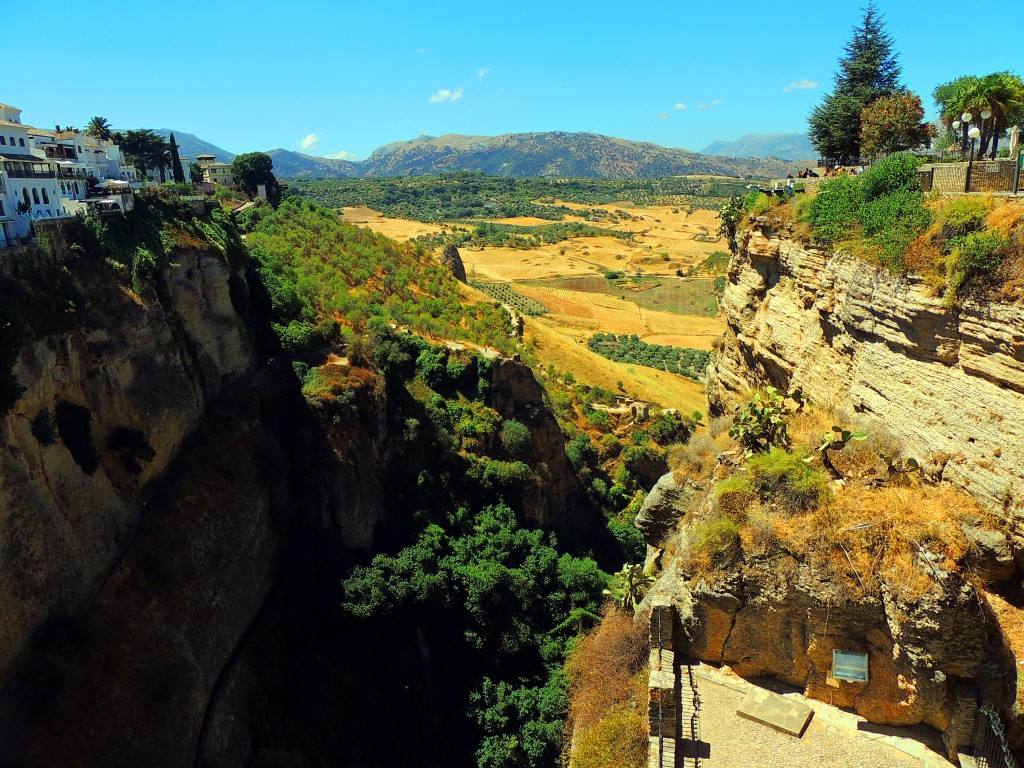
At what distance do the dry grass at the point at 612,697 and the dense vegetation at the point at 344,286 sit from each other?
67.1ft

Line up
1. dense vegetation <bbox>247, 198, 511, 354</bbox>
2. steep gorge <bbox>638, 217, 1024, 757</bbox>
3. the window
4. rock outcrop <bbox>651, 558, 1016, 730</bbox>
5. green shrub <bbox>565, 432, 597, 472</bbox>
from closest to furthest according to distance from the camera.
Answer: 1. rock outcrop <bbox>651, 558, 1016, 730</bbox>
2. steep gorge <bbox>638, 217, 1024, 757</bbox>
3. the window
4. dense vegetation <bbox>247, 198, 511, 354</bbox>
5. green shrub <bbox>565, 432, 597, 472</bbox>

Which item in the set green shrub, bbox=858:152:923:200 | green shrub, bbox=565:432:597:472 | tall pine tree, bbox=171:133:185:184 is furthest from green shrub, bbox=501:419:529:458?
tall pine tree, bbox=171:133:185:184

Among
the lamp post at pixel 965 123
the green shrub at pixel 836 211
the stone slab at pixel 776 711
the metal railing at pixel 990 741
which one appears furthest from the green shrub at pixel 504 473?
the metal railing at pixel 990 741

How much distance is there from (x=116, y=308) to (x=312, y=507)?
36.3ft

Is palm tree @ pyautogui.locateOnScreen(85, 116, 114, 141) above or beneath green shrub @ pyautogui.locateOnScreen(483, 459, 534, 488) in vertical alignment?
above

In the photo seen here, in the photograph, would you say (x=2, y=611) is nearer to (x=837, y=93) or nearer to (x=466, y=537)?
(x=466, y=537)

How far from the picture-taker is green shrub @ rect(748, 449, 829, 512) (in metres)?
16.3

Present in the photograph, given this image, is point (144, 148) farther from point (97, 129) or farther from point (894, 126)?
point (894, 126)

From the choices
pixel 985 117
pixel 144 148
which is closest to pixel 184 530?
pixel 985 117

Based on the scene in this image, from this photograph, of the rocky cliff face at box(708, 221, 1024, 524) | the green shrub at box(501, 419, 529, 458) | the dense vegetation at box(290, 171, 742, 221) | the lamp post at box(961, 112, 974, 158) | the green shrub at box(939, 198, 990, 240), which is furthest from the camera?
the dense vegetation at box(290, 171, 742, 221)

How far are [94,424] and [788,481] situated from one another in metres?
20.1

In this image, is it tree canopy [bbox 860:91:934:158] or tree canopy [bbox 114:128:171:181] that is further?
tree canopy [bbox 114:128:171:181]

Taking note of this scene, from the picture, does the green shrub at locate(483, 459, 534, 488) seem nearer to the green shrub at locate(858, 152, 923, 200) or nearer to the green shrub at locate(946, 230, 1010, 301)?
the green shrub at locate(858, 152, 923, 200)

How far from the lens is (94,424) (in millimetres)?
21062
